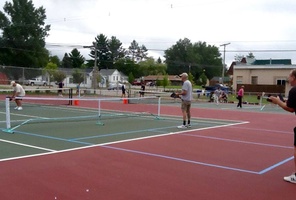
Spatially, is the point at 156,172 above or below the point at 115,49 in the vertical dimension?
below

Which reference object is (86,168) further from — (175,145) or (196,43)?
(196,43)

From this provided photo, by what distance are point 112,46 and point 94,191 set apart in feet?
397

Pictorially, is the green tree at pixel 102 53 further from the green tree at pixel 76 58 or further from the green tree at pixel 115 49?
the green tree at pixel 76 58

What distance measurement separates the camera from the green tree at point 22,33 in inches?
2391

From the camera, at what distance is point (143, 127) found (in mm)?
12781

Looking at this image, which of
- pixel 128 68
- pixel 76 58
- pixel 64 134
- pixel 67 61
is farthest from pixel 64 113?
pixel 67 61

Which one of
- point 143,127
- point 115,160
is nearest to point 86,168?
point 115,160

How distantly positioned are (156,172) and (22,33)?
6079 cm

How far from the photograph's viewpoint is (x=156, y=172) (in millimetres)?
6383

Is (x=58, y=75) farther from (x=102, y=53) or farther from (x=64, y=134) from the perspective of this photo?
(x=102, y=53)

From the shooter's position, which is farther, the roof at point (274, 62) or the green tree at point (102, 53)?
the green tree at point (102, 53)

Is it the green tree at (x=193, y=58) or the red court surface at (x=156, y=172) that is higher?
the green tree at (x=193, y=58)

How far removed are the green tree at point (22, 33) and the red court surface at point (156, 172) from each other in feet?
184

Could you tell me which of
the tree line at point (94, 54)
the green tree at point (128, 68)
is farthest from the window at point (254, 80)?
the green tree at point (128, 68)
